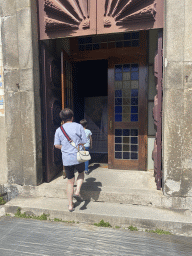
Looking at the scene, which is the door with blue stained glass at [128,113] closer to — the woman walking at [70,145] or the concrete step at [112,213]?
the concrete step at [112,213]

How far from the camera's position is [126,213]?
119 inches

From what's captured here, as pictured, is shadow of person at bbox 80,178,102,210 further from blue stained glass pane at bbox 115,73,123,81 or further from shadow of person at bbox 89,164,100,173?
blue stained glass pane at bbox 115,73,123,81

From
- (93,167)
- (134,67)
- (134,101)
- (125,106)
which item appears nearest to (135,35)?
(134,67)

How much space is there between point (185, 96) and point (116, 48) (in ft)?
8.07

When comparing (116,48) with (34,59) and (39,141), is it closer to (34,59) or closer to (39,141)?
(34,59)

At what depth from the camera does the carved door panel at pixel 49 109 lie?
3988mm

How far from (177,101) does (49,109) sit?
2.60 meters

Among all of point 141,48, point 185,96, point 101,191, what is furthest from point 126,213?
point 141,48

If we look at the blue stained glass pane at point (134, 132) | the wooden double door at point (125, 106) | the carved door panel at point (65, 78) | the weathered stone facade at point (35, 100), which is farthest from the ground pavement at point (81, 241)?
the blue stained glass pane at point (134, 132)

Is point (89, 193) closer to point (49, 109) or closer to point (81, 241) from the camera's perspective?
point (81, 241)

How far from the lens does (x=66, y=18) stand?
12.3 ft

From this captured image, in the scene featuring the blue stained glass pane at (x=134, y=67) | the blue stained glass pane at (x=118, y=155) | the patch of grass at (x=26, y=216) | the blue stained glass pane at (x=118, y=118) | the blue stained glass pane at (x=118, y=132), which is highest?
the blue stained glass pane at (x=134, y=67)

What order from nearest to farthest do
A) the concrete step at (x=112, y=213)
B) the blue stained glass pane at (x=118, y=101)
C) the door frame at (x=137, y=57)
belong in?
the concrete step at (x=112, y=213) → the door frame at (x=137, y=57) → the blue stained glass pane at (x=118, y=101)

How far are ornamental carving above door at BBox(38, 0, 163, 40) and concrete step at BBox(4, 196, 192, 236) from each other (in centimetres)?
328
